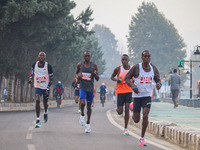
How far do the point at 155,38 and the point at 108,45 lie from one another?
74.0 metres

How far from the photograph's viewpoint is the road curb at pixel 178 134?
31.1 ft

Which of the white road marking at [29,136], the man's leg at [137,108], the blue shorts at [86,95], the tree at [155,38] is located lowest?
the white road marking at [29,136]

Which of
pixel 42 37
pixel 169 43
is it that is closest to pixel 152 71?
pixel 42 37

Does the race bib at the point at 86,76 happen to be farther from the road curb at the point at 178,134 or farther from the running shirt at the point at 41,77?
the road curb at the point at 178,134

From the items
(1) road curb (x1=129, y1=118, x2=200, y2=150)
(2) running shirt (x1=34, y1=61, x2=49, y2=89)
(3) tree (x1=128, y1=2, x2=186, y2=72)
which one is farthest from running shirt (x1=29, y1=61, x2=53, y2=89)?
(3) tree (x1=128, y1=2, x2=186, y2=72)

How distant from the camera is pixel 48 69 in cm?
1352

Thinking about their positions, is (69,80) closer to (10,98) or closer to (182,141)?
(10,98)

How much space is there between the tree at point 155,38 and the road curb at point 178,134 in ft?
324

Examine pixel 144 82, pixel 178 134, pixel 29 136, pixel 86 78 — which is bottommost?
pixel 29 136

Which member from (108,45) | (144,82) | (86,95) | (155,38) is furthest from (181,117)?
(108,45)

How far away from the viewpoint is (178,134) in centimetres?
1051

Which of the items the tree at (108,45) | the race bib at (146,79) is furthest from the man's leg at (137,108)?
the tree at (108,45)

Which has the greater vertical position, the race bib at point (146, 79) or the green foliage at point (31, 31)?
the green foliage at point (31, 31)

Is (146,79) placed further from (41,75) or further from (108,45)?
(108,45)
